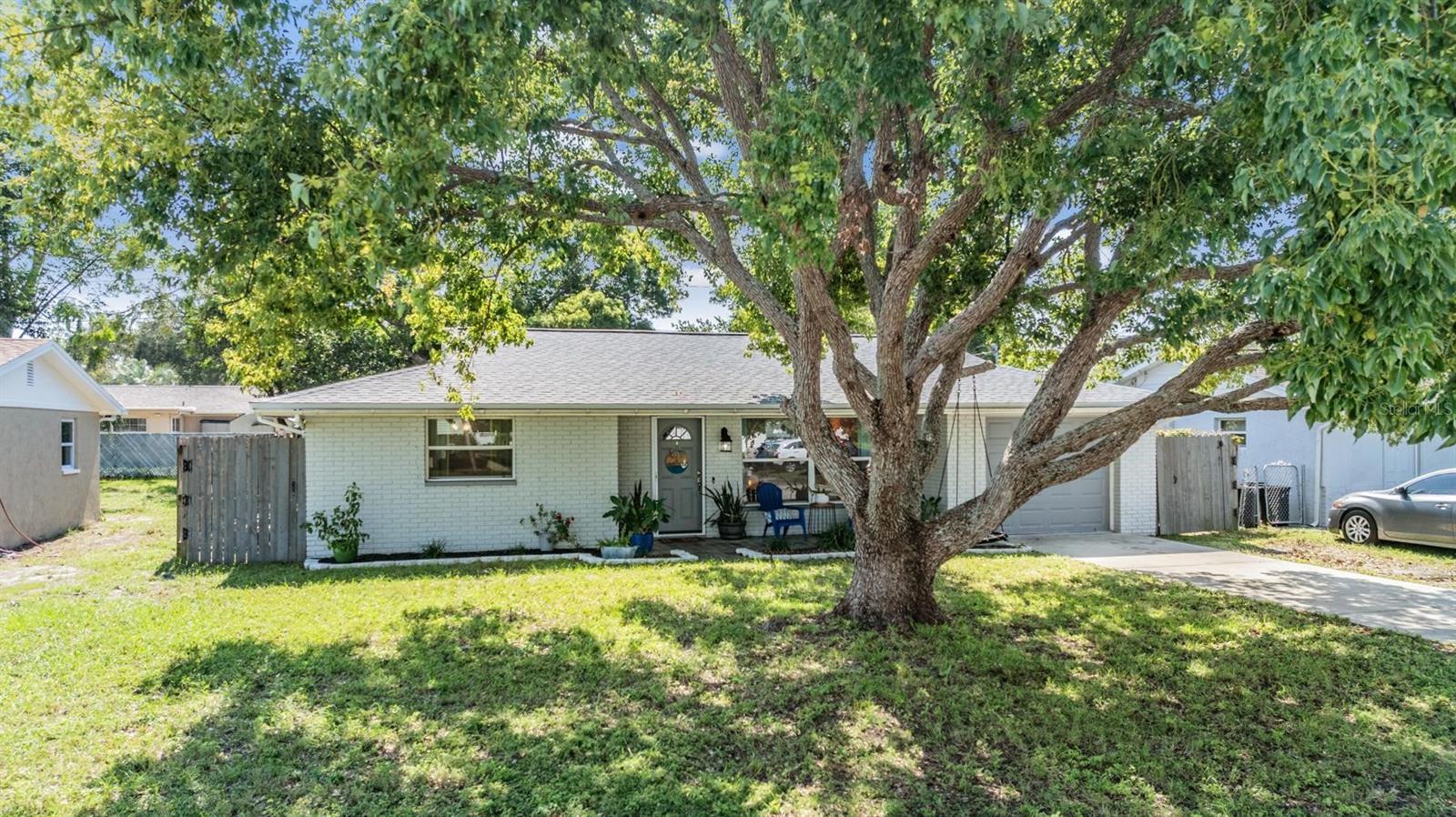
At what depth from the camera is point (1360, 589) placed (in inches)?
383

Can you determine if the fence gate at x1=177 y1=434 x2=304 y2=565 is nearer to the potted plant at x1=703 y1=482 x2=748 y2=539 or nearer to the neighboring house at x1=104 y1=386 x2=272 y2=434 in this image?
the potted plant at x1=703 y1=482 x2=748 y2=539

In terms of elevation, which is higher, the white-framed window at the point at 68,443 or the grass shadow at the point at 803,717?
the white-framed window at the point at 68,443

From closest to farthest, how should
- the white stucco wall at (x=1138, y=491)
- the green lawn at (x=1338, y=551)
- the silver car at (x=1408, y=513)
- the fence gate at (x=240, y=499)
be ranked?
the green lawn at (x=1338, y=551) < the fence gate at (x=240, y=499) < the silver car at (x=1408, y=513) < the white stucco wall at (x=1138, y=491)

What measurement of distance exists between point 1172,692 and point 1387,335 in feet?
12.9

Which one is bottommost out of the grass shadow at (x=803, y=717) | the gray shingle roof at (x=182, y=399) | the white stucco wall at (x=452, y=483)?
the grass shadow at (x=803, y=717)

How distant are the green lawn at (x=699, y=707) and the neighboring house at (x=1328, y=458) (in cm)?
892

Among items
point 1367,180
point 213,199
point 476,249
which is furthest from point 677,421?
point 1367,180

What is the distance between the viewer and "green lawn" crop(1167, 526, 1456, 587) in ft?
35.9

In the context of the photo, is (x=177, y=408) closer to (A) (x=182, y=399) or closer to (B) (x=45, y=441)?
(A) (x=182, y=399)

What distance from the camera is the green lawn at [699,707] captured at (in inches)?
176

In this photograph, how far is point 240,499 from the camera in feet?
37.5

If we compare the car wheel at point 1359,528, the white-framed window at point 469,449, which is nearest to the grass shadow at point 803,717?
the white-framed window at point 469,449

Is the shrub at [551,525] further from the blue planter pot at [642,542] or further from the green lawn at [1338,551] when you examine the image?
the green lawn at [1338,551]

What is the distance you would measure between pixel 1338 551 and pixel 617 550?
11.4 metres
